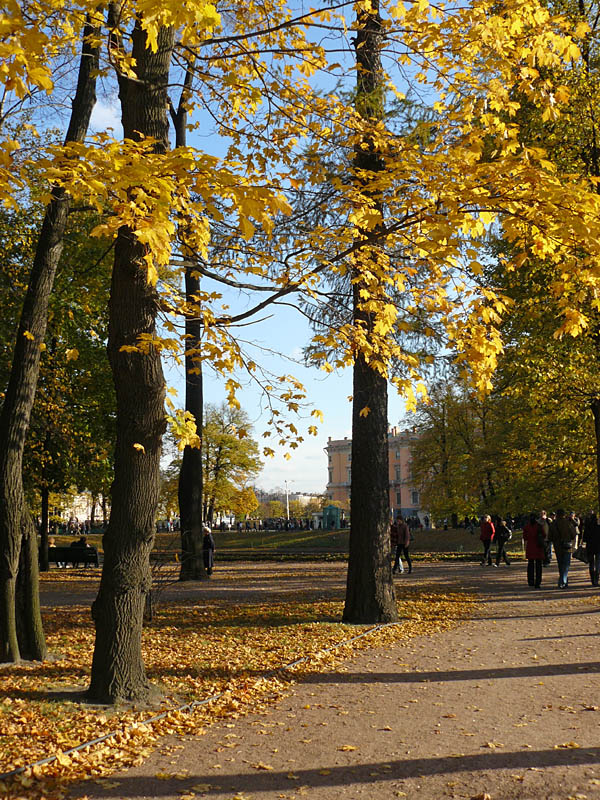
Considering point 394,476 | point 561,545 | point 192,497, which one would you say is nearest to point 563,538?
point 561,545

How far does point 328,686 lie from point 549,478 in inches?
669

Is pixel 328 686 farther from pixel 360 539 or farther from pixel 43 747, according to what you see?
pixel 360 539

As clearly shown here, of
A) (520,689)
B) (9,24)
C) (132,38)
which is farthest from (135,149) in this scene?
(520,689)

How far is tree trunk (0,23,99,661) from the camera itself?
8297 mm

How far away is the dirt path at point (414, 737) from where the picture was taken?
4883mm

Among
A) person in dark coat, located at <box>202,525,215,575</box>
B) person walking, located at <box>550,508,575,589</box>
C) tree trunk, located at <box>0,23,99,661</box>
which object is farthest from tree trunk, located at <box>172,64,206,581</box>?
tree trunk, located at <box>0,23,99,661</box>

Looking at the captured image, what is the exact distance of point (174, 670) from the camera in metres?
8.27

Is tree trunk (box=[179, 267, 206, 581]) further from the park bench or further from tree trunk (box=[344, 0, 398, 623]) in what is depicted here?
the park bench

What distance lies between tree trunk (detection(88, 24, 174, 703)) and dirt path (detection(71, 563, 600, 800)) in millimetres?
1268

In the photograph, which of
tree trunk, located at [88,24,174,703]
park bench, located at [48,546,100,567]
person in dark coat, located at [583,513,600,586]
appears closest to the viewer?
tree trunk, located at [88,24,174,703]

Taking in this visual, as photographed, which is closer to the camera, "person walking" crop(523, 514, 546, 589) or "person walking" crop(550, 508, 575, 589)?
"person walking" crop(550, 508, 575, 589)

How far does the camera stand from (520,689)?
24.9 ft

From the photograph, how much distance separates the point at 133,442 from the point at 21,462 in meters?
2.43

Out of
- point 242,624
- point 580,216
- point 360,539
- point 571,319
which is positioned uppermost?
point 580,216
